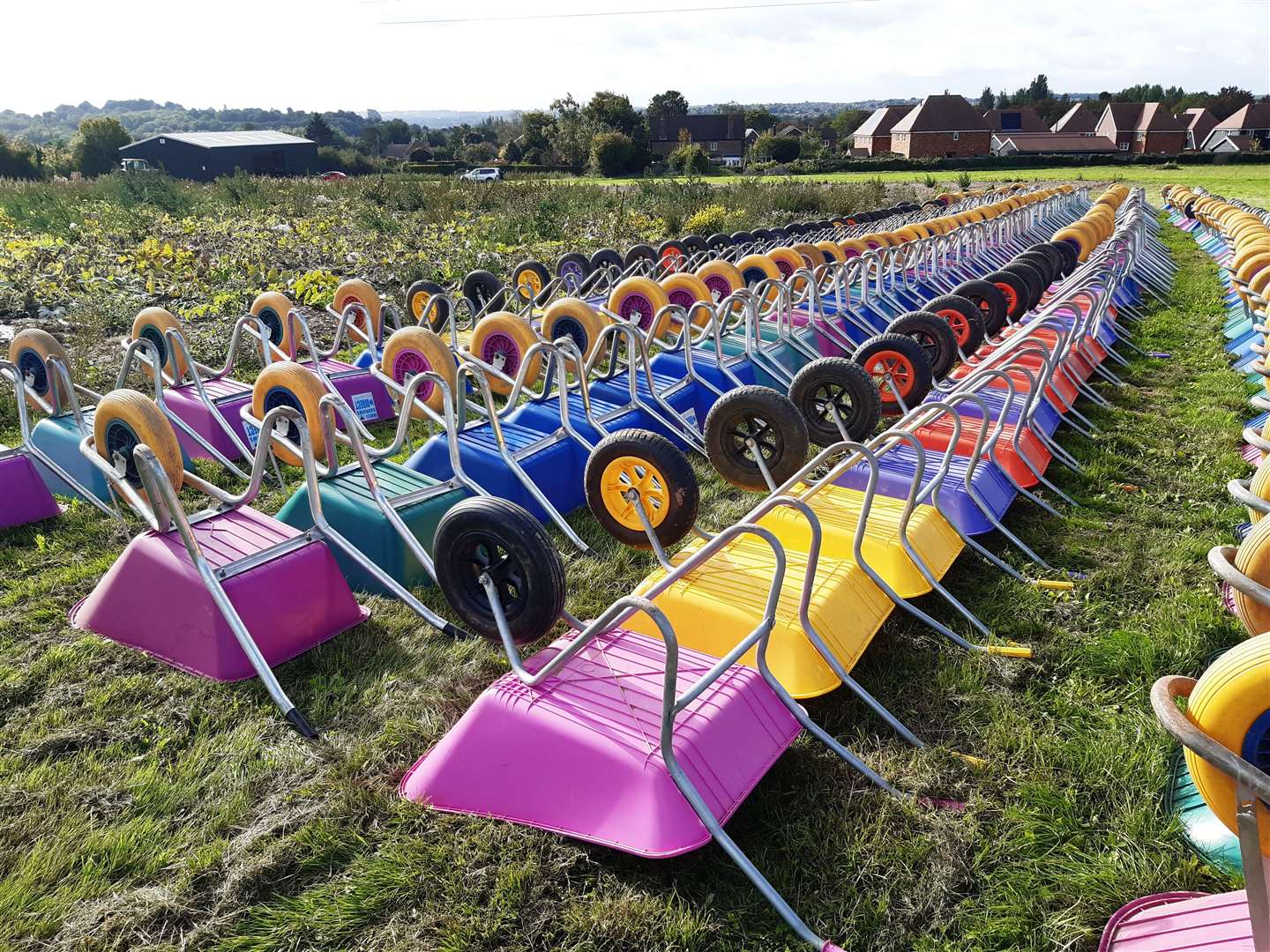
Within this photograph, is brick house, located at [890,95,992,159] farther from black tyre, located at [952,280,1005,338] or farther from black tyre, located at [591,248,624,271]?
black tyre, located at [952,280,1005,338]

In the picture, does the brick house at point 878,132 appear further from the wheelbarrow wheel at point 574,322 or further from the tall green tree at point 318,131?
the wheelbarrow wheel at point 574,322

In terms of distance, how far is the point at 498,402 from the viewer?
7.40 m

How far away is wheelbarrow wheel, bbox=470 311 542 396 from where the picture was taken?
6.46m

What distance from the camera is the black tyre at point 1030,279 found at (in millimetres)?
8859

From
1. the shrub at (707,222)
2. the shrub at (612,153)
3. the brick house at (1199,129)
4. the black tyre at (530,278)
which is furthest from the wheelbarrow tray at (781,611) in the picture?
the brick house at (1199,129)

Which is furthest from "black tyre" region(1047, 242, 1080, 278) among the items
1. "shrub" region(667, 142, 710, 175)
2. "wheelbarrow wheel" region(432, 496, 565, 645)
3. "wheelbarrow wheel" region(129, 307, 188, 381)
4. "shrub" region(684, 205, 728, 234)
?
Answer: "shrub" region(667, 142, 710, 175)

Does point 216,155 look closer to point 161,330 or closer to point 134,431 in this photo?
point 161,330

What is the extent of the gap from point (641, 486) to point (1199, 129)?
296 ft

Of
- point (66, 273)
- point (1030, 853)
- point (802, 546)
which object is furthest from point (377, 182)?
point (1030, 853)

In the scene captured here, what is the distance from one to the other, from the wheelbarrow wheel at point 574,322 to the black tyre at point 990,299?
133 inches

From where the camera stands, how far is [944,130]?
2611 inches

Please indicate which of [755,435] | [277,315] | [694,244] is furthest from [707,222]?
[755,435]

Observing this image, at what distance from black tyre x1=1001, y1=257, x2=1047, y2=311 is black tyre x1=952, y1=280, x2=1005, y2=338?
1.19 meters

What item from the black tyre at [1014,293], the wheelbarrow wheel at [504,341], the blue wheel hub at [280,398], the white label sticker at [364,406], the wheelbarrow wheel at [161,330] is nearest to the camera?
the blue wheel hub at [280,398]
